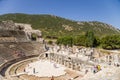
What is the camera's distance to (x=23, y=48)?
3022 centimetres

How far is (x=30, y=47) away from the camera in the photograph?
32.0 metres

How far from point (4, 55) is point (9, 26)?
44.7 ft

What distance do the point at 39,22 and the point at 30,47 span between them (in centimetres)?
7518

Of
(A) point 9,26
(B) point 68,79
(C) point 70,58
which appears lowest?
(B) point 68,79

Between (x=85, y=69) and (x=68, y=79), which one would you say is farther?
(x=85, y=69)

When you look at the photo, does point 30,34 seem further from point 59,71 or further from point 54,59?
point 59,71

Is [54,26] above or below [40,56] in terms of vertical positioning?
above

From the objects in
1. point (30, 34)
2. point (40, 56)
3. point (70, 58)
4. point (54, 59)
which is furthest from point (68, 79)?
point (30, 34)

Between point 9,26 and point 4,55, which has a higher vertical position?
point 9,26

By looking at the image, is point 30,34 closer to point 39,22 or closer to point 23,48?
point 23,48

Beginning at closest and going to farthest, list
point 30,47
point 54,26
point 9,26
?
1. point 30,47
2. point 9,26
3. point 54,26

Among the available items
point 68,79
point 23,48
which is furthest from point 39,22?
point 68,79

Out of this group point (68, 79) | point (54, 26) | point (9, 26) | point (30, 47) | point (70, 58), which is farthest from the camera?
point (54, 26)

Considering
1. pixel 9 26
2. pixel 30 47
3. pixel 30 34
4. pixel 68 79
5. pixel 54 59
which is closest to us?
pixel 68 79
